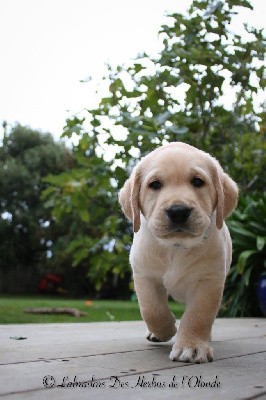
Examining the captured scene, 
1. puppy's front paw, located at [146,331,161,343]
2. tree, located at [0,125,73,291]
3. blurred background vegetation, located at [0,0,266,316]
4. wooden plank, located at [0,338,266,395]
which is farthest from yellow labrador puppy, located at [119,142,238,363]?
tree, located at [0,125,73,291]

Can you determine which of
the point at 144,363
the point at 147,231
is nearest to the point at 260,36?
the point at 147,231

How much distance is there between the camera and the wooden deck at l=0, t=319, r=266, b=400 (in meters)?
1.82

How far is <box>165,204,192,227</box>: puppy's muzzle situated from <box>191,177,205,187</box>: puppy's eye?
210 mm

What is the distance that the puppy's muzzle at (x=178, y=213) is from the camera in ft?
8.30

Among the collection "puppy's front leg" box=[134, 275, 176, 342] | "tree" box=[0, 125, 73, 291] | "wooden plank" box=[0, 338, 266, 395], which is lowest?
"tree" box=[0, 125, 73, 291]

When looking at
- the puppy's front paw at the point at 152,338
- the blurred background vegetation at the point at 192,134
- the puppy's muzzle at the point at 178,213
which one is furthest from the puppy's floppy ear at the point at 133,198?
the blurred background vegetation at the point at 192,134

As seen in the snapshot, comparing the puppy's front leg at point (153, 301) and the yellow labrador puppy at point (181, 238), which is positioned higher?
the yellow labrador puppy at point (181, 238)

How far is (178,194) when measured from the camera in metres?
2.61

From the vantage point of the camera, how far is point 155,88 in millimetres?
7277

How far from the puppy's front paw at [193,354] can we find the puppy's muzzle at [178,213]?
56cm

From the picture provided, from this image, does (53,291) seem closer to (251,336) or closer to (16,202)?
(16,202)

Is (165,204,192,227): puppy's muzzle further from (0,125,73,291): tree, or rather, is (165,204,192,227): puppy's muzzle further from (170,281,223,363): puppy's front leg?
(0,125,73,291): tree

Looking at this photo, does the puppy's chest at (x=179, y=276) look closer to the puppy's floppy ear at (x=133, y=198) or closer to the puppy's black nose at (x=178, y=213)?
the puppy's floppy ear at (x=133, y=198)

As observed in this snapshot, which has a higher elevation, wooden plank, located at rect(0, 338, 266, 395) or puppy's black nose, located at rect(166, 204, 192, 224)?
puppy's black nose, located at rect(166, 204, 192, 224)
